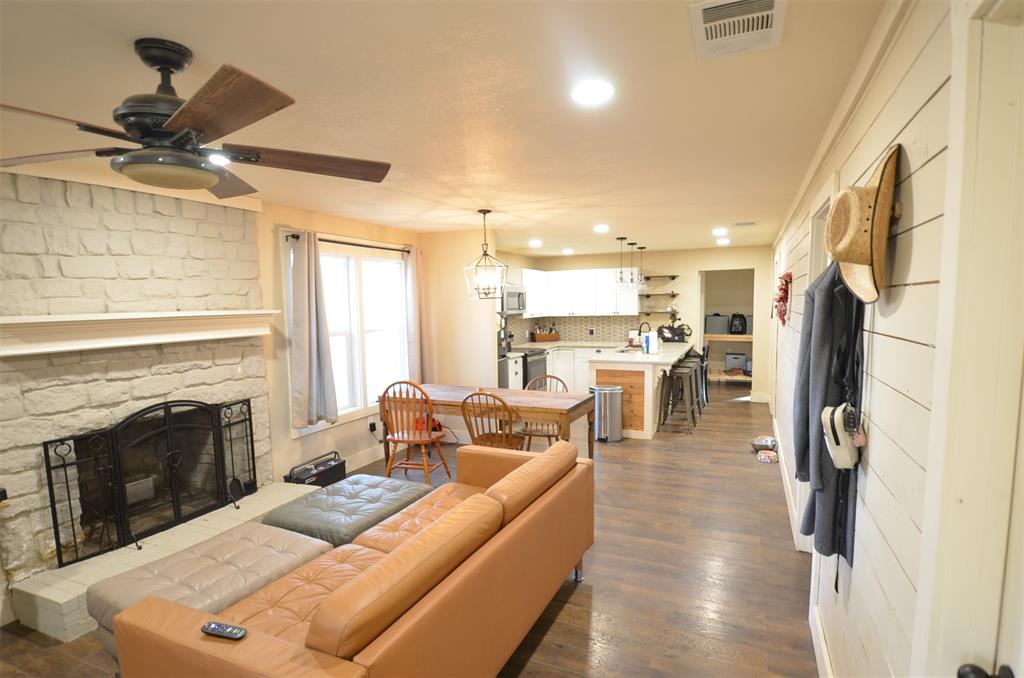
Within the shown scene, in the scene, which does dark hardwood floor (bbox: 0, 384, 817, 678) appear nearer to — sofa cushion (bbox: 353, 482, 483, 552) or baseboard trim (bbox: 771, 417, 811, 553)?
baseboard trim (bbox: 771, 417, 811, 553)

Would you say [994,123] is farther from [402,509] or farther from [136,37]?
[402,509]

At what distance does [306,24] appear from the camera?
1.40 metres

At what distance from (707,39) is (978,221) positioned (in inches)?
38.1

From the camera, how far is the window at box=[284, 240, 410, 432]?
4.79 metres

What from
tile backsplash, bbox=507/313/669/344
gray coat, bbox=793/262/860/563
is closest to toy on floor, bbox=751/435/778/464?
tile backsplash, bbox=507/313/669/344

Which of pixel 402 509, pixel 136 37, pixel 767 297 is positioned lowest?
pixel 402 509

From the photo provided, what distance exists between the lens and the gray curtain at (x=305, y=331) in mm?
4168

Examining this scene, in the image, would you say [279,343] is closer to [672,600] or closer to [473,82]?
[473,82]

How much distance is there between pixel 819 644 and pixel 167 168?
3073 mm

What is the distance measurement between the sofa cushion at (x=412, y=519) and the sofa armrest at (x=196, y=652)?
926 millimetres

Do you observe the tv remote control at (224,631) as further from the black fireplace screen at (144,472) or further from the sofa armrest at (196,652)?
the black fireplace screen at (144,472)

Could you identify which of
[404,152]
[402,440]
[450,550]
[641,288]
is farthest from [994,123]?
[641,288]

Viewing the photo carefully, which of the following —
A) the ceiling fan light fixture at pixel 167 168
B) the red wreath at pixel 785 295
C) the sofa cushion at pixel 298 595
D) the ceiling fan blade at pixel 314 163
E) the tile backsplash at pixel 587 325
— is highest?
the ceiling fan blade at pixel 314 163

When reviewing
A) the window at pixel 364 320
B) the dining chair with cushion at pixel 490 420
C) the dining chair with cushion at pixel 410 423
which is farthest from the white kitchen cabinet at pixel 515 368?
the dining chair with cushion at pixel 490 420
